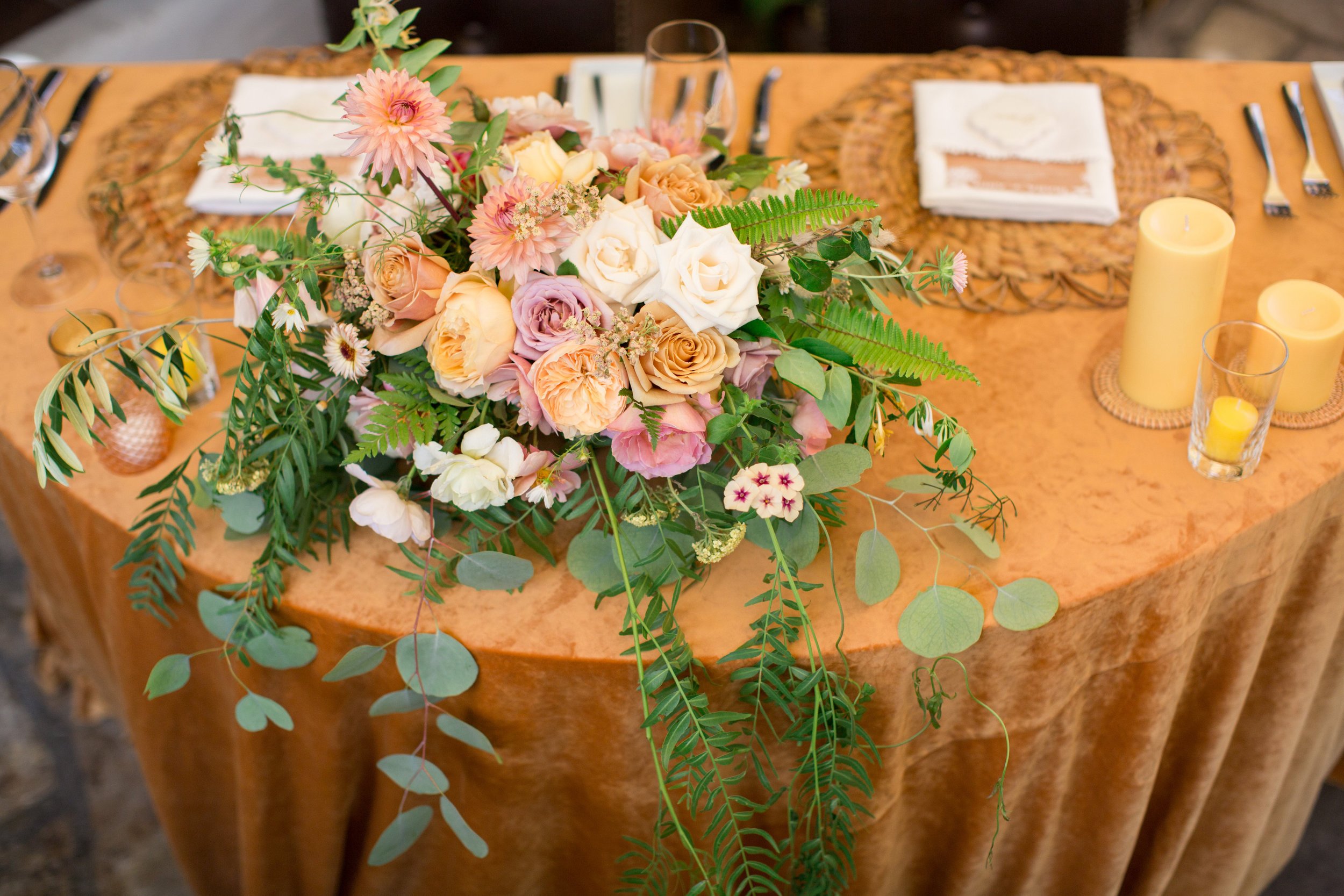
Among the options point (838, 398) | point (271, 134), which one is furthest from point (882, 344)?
point (271, 134)

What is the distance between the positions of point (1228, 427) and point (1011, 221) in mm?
408

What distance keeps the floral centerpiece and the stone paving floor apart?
2.70 feet

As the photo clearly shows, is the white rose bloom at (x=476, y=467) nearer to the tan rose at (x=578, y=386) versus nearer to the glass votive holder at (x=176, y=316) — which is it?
the tan rose at (x=578, y=386)

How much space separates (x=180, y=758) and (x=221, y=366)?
0.46 metres

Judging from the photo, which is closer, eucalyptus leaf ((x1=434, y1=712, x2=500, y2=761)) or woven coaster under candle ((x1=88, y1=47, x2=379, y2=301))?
eucalyptus leaf ((x1=434, y1=712, x2=500, y2=761))

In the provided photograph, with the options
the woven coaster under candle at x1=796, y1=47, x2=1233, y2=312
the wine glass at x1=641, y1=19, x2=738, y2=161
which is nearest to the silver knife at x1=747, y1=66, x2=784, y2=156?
the woven coaster under candle at x1=796, y1=47, x2=1233, y2=312

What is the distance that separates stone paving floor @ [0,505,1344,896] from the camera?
1.54 meters

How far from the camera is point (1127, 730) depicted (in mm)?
1013

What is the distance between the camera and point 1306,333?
945mm

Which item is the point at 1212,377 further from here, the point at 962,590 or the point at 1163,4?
the point at 1163,4

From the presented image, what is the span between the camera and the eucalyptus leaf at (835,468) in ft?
2.77

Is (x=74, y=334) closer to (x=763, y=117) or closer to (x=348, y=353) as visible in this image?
(x=348, y=353)

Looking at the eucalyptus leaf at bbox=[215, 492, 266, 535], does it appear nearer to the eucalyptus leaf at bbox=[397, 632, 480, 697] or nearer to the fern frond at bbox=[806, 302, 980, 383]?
the eucalyptus leaf at bbox=[397, 632, 480, 697]

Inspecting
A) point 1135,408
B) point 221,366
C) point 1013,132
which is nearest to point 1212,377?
point 1135,408
